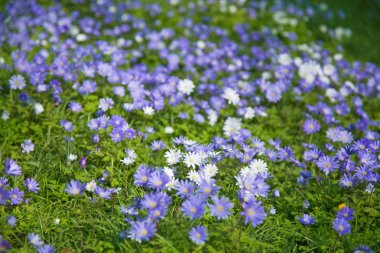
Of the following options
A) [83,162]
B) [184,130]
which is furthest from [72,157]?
[184,130]

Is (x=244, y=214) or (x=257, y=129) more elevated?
(x=244, y=214)

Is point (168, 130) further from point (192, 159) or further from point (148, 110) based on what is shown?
point (192, 159)

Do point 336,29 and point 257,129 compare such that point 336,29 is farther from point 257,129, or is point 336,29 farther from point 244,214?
point 244,214

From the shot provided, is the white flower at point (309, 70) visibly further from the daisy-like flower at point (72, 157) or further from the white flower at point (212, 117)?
the daisy-like flower at point (72, 157)

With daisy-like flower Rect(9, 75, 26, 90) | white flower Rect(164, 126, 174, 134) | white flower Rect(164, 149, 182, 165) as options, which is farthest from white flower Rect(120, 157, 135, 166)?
daisy-like flower Rect(9, 75, 26, 90)

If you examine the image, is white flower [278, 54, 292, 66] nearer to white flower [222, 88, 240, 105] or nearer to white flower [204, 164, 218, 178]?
white flower [222, 88, 240, 105]

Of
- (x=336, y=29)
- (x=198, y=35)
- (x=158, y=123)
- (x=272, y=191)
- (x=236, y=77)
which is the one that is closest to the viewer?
(x=272, y=191)

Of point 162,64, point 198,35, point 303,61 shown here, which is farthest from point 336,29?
point 162,64

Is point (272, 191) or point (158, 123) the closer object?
point (272, 191)
